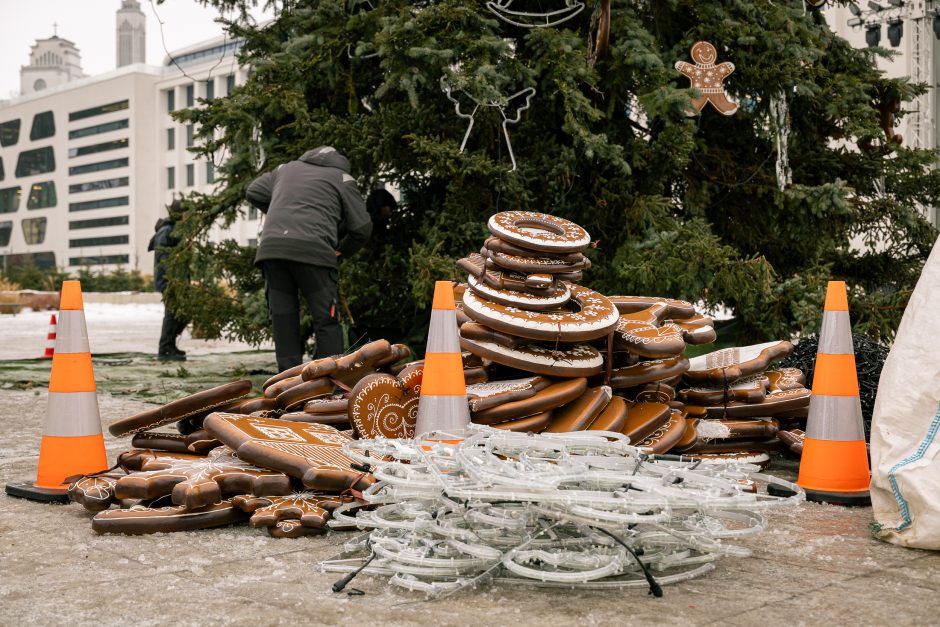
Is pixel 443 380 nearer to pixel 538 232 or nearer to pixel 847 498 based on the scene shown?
pixel 538 232

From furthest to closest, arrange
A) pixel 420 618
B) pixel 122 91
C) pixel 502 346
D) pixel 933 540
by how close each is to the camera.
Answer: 1. pixel 122 91
2. pixel 502 346
3. pixel 933 540
4. pixel 420 618

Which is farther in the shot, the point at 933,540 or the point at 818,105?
the point at 818,105

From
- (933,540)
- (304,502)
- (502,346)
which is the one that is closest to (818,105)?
(502,346)

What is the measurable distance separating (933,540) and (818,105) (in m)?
6.02

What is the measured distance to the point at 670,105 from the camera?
23.3 ft

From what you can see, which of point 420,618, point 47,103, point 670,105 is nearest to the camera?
point 420,618

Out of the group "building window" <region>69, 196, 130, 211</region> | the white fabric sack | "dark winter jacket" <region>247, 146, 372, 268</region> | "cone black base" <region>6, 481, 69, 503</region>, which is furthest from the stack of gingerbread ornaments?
"building window" <region>69, 196, 130, 211</region>

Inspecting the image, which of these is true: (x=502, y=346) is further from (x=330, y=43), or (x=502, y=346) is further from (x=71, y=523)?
(x=330, y=43)

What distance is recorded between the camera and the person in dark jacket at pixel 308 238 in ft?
22.6

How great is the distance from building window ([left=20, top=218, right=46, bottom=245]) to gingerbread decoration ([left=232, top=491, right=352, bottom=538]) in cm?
12603

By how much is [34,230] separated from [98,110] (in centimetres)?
1959

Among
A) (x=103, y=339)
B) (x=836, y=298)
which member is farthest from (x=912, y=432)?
(x=103, y=339)

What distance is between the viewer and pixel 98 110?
112 m

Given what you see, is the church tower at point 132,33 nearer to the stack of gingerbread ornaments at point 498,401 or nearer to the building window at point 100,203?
the building window at point 100,203
